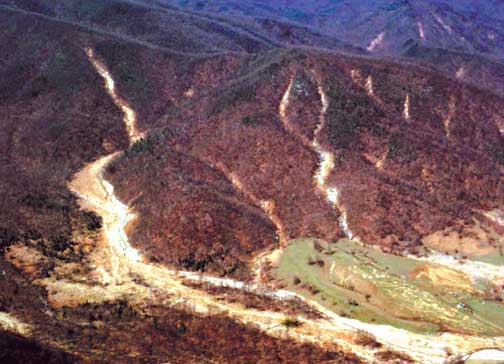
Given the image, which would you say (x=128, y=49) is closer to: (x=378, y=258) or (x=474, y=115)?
(x=474, y=115)

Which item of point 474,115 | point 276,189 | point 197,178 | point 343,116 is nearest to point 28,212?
point 197,178

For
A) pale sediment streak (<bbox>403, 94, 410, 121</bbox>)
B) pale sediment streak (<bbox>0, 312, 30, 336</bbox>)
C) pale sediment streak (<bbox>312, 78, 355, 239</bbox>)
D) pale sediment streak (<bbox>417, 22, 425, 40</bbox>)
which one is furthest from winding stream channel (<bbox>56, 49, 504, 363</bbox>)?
pale sediment streak (<bbox>417, 22, 425, 40</bbox>)

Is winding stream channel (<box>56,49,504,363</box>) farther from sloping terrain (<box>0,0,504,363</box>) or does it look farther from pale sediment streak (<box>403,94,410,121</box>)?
pale sediment streak (<box>403,94,410,121</box>)

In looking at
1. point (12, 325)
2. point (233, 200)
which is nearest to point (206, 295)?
point (233, 200)

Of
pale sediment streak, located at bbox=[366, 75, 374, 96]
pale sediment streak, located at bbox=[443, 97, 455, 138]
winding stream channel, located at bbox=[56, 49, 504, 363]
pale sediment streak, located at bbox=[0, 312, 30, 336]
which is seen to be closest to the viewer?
winding stream channel, located at bbox=[56, 49, 504, 363]

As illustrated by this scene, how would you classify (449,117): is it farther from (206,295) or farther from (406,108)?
(206,295)
